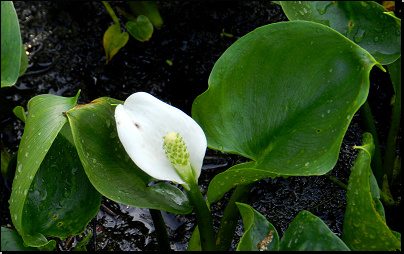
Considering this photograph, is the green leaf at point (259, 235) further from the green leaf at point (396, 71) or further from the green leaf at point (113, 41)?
the green leaf at point (113, 41)

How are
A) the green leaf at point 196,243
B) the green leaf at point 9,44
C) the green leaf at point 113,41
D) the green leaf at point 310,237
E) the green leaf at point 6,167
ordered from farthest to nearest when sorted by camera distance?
1. the green leaf at point 113,41
2. the green leaf at point 6,167
3. the green leaf at point 196,243
4. the green leaf at point 9,44
5. the green leaf at point 310,237

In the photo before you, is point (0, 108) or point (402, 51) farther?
point (0, 108)

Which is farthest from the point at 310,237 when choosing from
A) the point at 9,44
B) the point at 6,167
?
the point at 6,167

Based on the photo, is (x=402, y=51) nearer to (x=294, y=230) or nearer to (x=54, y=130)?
(x=294, y=230)

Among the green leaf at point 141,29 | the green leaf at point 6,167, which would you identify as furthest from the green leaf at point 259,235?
the green leaf at point 141,29

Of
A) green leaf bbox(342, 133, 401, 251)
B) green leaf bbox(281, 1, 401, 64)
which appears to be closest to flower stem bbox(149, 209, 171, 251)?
green leaf bbox(342, 133, 401, 251)

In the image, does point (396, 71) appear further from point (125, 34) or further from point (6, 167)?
point (6, 167)

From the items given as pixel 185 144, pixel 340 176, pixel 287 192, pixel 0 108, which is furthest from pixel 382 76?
pixel 0 108
